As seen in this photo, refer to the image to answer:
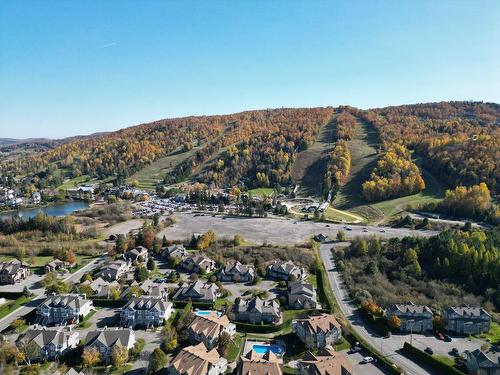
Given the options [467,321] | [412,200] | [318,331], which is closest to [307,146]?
[412,200]

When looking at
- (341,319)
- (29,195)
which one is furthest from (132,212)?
(341,319)

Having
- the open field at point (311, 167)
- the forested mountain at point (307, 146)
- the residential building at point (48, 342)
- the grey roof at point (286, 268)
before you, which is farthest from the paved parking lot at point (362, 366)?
the open field at point (311, 167)

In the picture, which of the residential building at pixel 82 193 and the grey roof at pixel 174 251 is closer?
the grey roof at pixel 174 251

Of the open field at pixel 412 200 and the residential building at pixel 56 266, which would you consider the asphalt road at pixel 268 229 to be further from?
the residential building at pixel 56 266

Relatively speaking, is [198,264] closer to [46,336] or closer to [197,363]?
[46,336]

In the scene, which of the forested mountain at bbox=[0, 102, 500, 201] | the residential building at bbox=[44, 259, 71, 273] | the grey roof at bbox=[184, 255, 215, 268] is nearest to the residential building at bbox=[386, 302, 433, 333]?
the grey roof at bbox=[184, 255, 215, 268]

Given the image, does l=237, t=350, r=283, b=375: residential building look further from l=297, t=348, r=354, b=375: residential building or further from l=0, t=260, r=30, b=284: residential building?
l=0, t=260, r=30, b=284: residential building

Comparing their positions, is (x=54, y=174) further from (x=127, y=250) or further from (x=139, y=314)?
(x=139, y=314)
